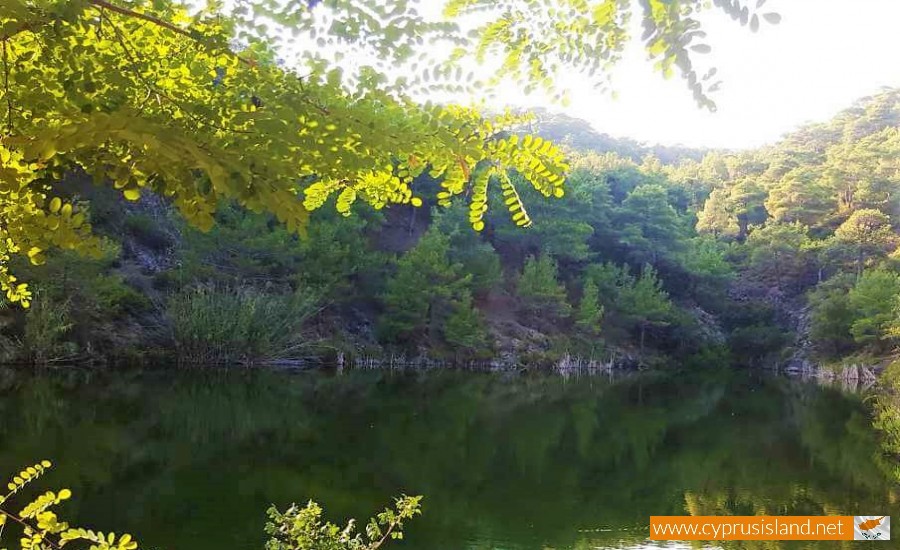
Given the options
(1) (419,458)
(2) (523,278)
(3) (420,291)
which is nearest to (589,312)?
(2) (523,278)

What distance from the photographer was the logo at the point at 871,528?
6.93m

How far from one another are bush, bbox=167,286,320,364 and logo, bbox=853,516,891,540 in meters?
14.1

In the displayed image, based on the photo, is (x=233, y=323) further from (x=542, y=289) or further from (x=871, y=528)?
(x=871, y=528)

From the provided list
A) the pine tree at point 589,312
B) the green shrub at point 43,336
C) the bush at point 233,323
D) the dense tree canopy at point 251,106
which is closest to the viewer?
the dense tree canopy at point 251,106

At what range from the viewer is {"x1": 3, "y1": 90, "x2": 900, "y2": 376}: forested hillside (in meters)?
18.2

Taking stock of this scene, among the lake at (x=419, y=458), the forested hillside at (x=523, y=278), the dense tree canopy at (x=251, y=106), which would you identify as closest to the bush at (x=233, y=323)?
the forested hillside at (x=523, y=278)

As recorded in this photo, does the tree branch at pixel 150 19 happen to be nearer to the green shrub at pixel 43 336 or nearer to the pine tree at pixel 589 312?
the green shrub at pixel 43 336

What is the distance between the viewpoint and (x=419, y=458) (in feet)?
30.8

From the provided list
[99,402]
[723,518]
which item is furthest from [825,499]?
[99,402]

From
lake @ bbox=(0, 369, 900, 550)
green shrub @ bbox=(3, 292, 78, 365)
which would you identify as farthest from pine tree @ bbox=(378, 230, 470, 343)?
green shrub @ bbox=(3, 292, 78, 365)

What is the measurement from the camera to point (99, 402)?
447 inches

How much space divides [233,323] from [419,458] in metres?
10.1

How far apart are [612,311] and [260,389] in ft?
63.0

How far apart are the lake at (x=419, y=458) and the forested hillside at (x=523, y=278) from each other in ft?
8.22
